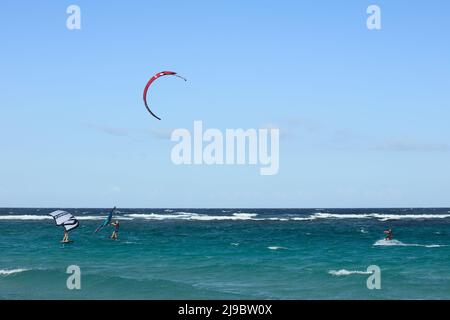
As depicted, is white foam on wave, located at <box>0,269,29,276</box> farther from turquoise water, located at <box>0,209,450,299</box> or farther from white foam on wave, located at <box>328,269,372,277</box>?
white foam on wave, located at <box>328,269,372,277</box>

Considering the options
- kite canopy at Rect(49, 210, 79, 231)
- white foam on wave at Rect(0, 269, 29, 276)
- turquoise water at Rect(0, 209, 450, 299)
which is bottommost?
turquoise water at Rect(0, 209, 450, 299)

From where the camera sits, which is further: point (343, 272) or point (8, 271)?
point (343, 272)

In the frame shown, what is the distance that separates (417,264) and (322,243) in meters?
15.1

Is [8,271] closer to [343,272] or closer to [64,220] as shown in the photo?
[64,220]

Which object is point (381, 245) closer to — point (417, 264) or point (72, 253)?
point (417, 264)

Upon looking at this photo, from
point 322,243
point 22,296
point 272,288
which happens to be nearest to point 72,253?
point 22,296

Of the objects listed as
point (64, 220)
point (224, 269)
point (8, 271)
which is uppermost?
point (64, 220)

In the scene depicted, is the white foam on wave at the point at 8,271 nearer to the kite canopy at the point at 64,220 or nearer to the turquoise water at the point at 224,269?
the turquoise water at the point at 224,269

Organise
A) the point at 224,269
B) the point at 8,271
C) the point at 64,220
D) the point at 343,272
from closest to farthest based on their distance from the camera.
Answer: the point at 8,271, the point at 343,272, the point at 224,269, the point at 64,220

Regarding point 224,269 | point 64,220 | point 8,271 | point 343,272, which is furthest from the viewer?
point 64,220

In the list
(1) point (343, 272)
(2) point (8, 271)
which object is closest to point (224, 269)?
(1) point (343, 272)

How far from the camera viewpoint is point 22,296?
842 inches

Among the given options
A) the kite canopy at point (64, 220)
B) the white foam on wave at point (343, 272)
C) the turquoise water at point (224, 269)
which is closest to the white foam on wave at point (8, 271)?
the turquoise water at point (224, 269)

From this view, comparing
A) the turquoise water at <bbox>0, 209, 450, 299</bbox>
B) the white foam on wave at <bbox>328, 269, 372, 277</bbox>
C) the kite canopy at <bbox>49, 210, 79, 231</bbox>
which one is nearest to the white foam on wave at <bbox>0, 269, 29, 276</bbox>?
the turquoise water at <bbox>0, 209, 450, 299</bbox>
